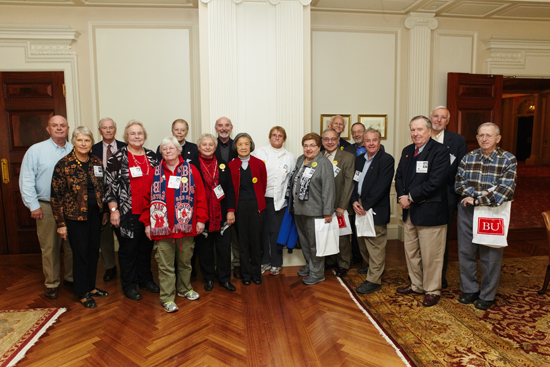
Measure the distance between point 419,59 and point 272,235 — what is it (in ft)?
11.9

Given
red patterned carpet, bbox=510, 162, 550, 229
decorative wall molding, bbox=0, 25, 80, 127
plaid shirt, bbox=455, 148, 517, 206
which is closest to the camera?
plaid shirt, bbox=455, 148, 517, 206

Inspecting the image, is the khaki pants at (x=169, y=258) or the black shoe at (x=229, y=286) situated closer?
the khaki pants at (x=169, y=258)

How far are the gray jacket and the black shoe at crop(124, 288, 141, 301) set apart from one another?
183 centimetres

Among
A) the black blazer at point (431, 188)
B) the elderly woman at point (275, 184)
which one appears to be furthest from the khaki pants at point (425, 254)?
the elderly woman at point (275, 184)

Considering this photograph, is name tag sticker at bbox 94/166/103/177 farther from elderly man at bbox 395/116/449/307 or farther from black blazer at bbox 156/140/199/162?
elderly man at bbox 395/116/449/307

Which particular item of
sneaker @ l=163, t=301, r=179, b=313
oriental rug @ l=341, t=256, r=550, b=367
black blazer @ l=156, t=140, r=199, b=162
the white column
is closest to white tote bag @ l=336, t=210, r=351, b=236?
oriental rug @ l=341, t=256, r=550, b=367

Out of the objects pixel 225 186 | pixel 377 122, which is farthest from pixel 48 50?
pixel 377 122

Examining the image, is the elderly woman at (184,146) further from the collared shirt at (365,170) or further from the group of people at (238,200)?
the collared shirt at (365,170)

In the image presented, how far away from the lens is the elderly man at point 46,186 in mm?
3465

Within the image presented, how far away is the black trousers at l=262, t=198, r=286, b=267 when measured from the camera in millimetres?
4124

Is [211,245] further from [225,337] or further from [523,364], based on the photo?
[523,364]

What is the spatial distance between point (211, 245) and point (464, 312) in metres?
2.47

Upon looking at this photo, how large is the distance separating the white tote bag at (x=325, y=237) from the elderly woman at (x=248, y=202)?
0.63 m

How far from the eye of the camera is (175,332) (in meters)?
2.93
